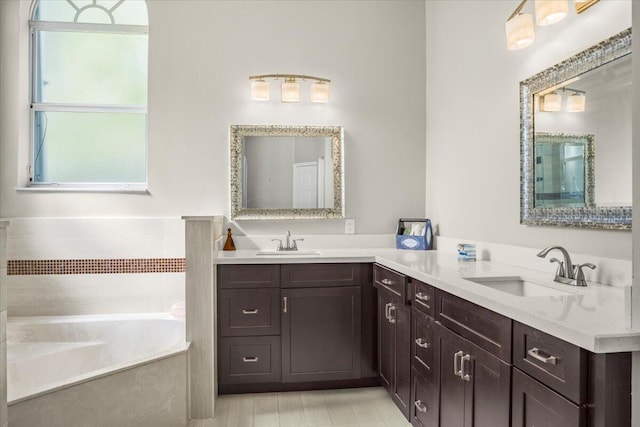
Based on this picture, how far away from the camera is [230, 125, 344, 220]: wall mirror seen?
10.7 ft

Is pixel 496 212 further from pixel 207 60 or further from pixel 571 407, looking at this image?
pixel 207 60

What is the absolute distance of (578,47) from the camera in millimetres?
1830

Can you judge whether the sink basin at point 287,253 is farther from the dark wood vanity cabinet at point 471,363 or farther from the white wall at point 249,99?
the dark wood vanity cabinet at point 471,363

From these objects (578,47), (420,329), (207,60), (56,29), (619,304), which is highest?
(56,29)

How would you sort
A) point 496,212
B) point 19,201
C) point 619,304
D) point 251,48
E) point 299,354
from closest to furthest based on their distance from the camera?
1. point 619,304
2. point 496,212
3. point 299,354
4. point 19,201
5. point 251,48

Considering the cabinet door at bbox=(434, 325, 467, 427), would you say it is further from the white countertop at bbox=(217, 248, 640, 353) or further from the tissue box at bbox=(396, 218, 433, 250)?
the tissue box at bbox=(396, 218, 433, 250)

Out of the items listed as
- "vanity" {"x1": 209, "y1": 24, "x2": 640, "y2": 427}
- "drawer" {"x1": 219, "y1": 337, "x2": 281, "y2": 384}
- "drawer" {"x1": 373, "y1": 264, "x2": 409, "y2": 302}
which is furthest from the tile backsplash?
"drawer" {"x1": 373, "y1": 264, "x2": 409, "y2": 302}

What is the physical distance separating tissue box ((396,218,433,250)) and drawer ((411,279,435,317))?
104cm

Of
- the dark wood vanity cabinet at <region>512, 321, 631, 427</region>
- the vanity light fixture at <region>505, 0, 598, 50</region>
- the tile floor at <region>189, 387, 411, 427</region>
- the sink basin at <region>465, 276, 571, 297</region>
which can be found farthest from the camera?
the tile floor at <region>189, 387, 411, 427</region>

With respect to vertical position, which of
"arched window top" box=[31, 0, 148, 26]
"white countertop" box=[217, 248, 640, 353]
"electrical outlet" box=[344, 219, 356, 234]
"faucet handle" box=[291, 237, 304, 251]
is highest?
"arched window top" box=[31, 0, 148, 26]

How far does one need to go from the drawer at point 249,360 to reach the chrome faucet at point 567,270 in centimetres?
169

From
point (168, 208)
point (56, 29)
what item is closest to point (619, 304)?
point (168, 208)

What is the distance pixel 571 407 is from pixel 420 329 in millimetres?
1015

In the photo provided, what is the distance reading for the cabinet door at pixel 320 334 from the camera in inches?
108
